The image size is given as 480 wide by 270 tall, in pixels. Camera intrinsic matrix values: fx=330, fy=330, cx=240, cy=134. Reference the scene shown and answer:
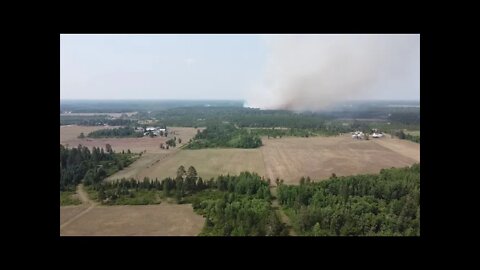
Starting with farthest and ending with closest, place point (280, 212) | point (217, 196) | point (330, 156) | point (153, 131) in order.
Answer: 1. point (153, 131)
2. point (330, 156)
3. point (217, 196)
4. point (280, 212)

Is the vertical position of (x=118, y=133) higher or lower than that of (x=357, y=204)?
higher

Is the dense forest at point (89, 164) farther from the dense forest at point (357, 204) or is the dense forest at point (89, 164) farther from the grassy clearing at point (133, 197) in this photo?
the dense forest at point (357, 204)

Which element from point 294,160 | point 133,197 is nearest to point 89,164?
point 133,197

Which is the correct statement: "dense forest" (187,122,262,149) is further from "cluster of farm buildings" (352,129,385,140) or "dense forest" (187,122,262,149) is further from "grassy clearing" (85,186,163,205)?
"cluster of farm buildings" (352,129,385,140)

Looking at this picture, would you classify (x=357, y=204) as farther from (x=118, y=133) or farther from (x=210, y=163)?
(x=118, y=133)

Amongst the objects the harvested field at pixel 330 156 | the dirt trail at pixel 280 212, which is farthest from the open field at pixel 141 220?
the harvested field at pixel 330 156

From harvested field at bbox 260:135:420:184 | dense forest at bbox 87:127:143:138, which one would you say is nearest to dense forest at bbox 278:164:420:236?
harvested field at bbox 260:135:420:184
